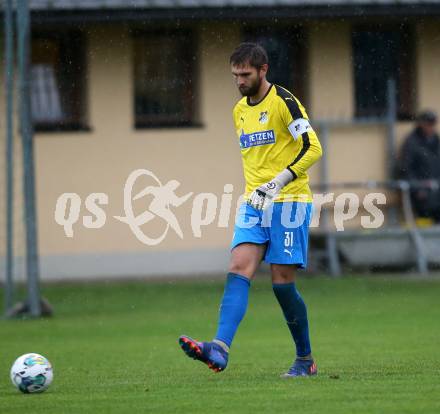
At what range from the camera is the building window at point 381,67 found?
71.2 feet

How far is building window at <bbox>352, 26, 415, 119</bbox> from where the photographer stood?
2170 centimetres

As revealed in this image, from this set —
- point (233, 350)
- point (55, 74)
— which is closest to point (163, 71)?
point (55, 74)

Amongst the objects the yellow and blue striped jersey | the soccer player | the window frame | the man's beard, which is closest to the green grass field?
the soccer player

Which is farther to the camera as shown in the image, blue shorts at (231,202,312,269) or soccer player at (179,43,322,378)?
blue shorts at (231,202,312,269)

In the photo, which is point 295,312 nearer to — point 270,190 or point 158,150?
point 270,190

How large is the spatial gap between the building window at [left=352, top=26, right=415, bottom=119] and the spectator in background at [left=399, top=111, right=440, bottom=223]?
2.84 feet

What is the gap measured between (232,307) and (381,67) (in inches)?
532

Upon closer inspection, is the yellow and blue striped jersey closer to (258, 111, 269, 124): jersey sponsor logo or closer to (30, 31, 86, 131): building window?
(258, 111, 269, 124): jersey sponsor logo

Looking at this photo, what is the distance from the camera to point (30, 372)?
848cm

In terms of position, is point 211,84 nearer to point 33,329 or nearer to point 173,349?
point 33,329

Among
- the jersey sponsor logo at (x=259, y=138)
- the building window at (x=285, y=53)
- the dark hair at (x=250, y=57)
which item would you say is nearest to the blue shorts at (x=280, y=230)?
the jersey sponsor logo at (x=259, y=138)

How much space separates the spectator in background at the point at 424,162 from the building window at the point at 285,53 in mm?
1979

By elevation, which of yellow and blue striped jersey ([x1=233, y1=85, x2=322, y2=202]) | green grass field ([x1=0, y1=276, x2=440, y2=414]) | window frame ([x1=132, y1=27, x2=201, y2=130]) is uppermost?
window frame ([x1=132, y1=27, x2=201, y2=130])

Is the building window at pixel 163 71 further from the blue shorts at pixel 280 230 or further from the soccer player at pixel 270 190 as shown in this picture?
the blue shorts at pixel 280 230
